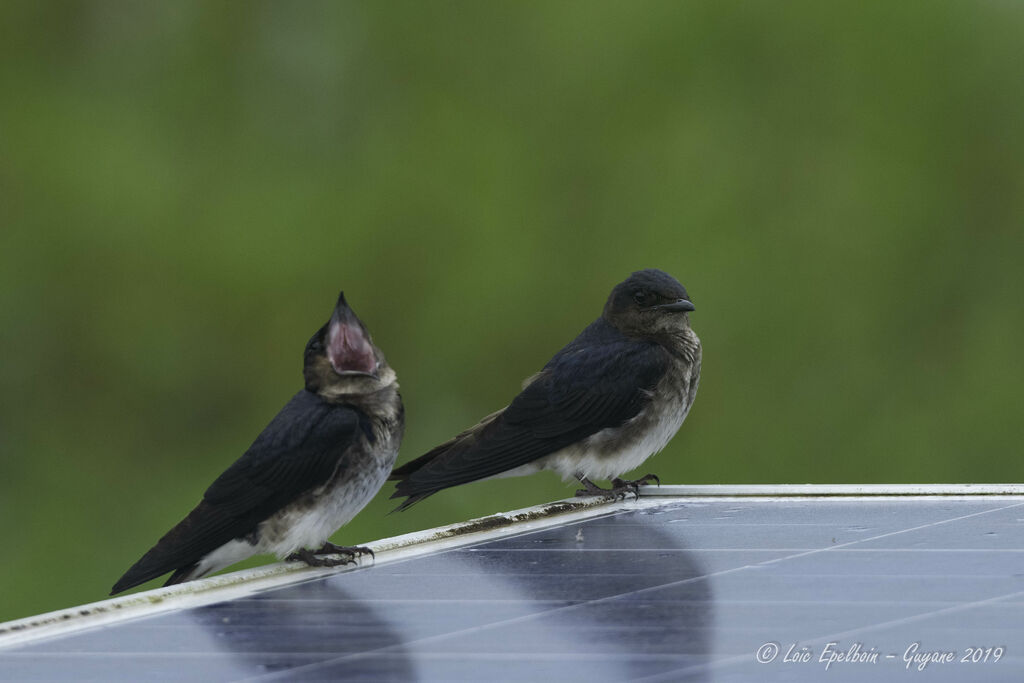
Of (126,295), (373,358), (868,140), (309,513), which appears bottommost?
(309,513)

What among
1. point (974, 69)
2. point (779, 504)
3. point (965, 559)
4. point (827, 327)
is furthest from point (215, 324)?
point (965, 559)

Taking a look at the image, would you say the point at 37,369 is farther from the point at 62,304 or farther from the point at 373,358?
the point at 373,358

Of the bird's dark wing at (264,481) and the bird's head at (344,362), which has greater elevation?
the bird's head at (344,362)

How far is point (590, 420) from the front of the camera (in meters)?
6.77

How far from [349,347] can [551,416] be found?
1.89 m

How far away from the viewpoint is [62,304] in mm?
14719

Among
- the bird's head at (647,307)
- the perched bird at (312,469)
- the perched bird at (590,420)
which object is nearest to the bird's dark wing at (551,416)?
the perched bird at (590,420)

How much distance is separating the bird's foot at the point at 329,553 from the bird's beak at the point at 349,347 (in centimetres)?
50

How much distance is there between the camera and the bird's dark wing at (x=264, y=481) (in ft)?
16.3

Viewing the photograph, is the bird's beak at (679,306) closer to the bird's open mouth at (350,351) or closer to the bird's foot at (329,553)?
the bird's open mouth at (350,351)

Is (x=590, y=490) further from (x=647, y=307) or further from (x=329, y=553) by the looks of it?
(x=329, y=553)

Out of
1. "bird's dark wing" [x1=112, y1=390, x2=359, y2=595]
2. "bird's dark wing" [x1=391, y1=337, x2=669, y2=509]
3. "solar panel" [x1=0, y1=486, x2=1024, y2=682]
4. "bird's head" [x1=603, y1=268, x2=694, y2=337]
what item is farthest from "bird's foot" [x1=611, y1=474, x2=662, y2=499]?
"bird's dark wing" [x1=112, y1=390, x2=359, y2=595]

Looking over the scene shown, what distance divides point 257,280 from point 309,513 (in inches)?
371

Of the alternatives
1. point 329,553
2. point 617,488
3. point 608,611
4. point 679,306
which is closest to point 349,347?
point 329,553
